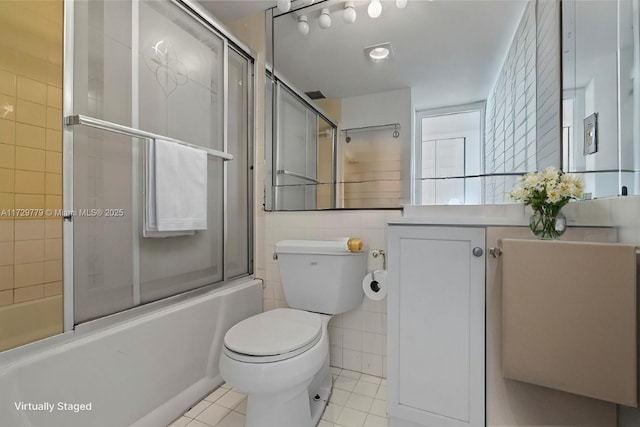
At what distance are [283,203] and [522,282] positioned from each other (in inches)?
50.7

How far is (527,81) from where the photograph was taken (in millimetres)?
1315

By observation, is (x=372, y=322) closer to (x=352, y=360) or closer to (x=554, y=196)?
(x=352, y=360)

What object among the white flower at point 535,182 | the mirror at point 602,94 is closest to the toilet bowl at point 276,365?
the white flower at point 535,182

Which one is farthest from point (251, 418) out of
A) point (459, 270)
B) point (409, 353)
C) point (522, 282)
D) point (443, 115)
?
point (443, 115)

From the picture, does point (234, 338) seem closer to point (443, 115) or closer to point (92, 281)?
point (92, 281)

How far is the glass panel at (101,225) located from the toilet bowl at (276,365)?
1.60 feet

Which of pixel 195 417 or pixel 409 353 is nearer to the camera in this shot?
pixel 409 353

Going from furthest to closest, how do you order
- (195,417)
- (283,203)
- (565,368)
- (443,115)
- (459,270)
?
1. (283,203)
2. (443,115)
3. (195,417)
4. (459,270)
5. (565,368)

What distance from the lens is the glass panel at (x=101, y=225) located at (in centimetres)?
100

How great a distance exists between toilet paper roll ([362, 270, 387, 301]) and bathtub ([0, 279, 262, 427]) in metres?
0.74

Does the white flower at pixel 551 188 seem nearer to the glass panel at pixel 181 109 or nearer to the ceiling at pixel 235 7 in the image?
the glass panel at pixel 181 109

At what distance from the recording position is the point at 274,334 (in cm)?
110

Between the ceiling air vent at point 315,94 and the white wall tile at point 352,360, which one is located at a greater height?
the ceiling air vent at point 315,94

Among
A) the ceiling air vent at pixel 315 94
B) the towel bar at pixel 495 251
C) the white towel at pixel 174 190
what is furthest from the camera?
the ceiling air vent at pixel 315 94
